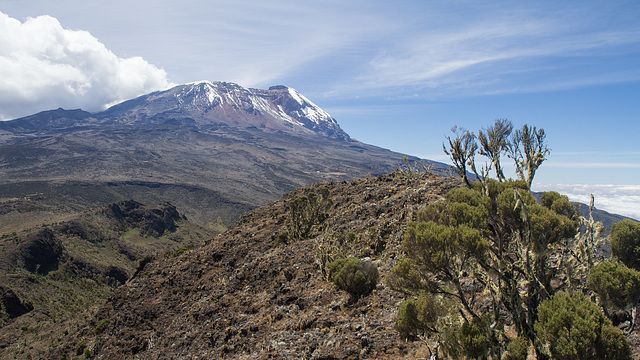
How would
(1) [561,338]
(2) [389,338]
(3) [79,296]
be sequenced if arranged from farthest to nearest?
(3) [79,296], (2) [389,338], (1) [561,338]

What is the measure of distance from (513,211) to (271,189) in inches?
5411

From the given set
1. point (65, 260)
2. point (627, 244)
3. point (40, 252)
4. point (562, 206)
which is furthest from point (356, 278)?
point (65, 260)

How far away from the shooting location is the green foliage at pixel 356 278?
9734mm

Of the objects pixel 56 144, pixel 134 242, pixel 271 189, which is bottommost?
pixel 134 242

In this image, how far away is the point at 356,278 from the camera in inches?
381

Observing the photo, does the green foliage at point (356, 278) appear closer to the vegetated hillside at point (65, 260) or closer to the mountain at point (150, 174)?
the vegetated hillside at point (65, 260)

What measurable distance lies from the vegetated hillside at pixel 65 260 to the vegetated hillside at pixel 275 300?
321 inches

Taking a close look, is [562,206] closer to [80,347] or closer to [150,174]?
[80,347]

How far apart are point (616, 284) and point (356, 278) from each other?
5.83 metres

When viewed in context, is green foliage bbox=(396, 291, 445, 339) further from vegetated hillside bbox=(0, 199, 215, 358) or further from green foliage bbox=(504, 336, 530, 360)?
vegetated hillside bbox=(0, 199, 215, 358)

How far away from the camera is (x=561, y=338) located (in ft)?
14.6

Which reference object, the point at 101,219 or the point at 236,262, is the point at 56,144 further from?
the point at 236,262

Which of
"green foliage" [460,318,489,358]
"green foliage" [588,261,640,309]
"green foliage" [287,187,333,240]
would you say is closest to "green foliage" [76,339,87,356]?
"green foliage" [287,187,333,240]

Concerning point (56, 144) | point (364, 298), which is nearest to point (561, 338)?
point (364, 298)
